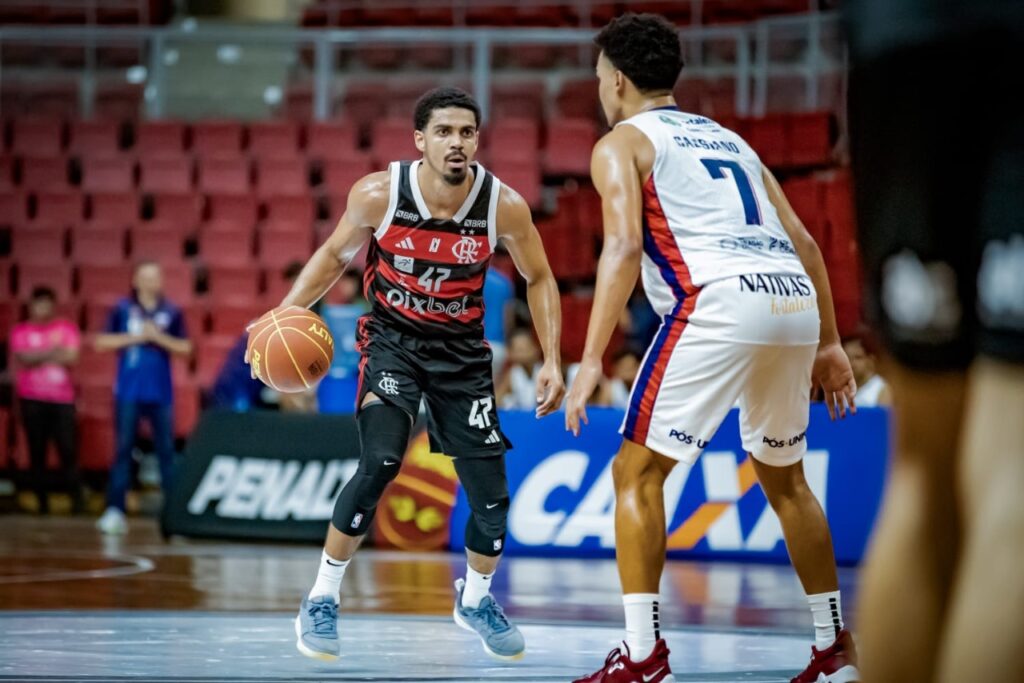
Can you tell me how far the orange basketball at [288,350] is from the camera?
17.8 ft

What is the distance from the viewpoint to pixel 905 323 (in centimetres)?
206

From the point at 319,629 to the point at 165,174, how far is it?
38.5 feet

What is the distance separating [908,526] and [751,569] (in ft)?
25.4

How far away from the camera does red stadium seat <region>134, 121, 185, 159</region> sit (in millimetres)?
16578

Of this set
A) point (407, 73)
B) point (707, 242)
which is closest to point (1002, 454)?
point (707, 242)

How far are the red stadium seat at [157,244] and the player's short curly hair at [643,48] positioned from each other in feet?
37.0

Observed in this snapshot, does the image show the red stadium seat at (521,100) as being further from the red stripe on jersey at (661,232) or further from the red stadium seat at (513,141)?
the red stripe on jersey at (661,232)

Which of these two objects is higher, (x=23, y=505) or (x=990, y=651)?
(x=990, y=651)

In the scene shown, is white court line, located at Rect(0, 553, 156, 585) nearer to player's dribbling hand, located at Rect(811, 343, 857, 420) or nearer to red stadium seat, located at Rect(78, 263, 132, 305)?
player's dribbling hand, located at Rect(811, 343, 857, 420)

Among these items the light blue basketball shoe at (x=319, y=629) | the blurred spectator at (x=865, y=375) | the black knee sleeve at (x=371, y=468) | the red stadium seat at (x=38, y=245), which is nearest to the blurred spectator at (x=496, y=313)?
A: the blurred spectator at (x=865, y=375)

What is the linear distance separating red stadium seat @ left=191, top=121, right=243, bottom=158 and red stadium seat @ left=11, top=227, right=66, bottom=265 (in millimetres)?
1814

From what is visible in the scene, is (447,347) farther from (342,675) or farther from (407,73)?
(407,73)

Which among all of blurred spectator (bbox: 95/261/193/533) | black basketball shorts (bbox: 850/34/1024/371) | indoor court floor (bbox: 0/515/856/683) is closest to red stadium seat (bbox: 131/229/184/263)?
blurred spectator (bbox: 95/261/193/533)

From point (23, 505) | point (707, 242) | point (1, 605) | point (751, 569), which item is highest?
point (707, 242)
